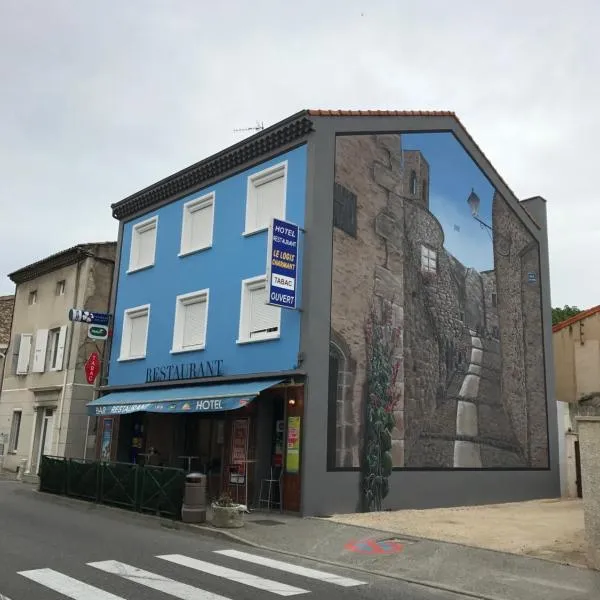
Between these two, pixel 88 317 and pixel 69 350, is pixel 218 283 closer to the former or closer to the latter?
pixel 88 317

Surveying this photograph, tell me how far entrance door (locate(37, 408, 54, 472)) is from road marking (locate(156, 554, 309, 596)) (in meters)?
15.1

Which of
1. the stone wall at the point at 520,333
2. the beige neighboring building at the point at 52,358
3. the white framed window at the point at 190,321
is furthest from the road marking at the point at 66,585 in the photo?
Answer: the stone wall at the point at 520,333

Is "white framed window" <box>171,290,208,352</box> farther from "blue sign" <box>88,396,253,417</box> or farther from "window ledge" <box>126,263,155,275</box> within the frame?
"window ledge" <box>126,263,155,275</box>

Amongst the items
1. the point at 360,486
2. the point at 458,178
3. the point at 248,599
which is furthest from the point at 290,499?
the point at 458,178

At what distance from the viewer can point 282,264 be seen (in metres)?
14.0

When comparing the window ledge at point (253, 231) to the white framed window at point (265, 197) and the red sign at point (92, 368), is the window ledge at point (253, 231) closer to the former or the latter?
the white framed window at point (265, 197)

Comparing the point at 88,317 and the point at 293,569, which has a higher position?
the point at 88,317

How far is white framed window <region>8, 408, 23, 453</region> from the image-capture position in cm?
2469

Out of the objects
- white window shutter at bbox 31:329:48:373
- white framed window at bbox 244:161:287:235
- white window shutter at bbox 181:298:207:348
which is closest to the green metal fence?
white window shutter at bbox 181:298:207:348

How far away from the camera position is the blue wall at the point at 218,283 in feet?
49.4

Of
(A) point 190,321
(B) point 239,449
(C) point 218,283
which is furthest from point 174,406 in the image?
(C) point 218,283

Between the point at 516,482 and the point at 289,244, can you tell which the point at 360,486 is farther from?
the point at 516,482

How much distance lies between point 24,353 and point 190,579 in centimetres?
1955

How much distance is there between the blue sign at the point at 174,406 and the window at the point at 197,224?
4.42m
